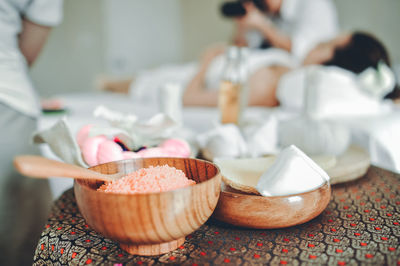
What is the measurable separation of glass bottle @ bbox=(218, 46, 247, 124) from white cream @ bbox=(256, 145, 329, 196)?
461 millimetres

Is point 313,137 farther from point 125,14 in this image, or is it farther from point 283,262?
point 125,14

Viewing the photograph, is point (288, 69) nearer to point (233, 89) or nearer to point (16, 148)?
point (233, 89)

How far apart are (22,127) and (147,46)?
351 centimetres

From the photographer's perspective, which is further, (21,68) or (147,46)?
(147,46)

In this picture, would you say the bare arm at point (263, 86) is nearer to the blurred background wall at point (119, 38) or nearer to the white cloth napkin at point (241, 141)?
the white cloth napkin at point (241, 141)

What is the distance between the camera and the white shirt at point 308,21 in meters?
2.08

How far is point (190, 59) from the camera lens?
3906mm

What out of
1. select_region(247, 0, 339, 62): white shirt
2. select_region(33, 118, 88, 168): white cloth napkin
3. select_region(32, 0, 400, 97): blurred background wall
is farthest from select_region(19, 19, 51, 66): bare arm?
select_region(32, 0, 400, 97): blurred background wall

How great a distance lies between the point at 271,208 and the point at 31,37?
86cm

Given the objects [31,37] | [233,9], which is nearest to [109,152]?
[31,37]

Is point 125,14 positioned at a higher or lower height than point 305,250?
higher

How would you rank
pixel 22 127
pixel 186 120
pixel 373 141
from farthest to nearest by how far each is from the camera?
pixel 186 120
pixel 373 141
pixel 22 127

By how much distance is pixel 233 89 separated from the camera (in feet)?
2.80

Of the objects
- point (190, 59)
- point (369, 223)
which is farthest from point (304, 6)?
point (369, 223)
